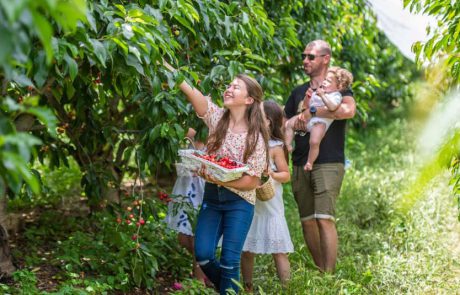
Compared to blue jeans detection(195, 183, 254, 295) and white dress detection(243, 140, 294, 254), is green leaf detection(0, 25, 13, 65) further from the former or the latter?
white dress detection(243, 140, 294, 254)

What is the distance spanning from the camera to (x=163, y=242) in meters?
4.84

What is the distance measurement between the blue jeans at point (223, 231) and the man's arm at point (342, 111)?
38.0 inches

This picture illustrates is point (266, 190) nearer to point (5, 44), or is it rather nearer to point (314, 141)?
point (314, 141)

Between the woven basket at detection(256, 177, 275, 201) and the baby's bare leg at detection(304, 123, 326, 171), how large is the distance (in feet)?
1.42

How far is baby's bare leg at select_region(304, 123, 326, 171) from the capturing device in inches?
173

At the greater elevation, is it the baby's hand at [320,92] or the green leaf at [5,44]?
the baby's hand at [320,92]

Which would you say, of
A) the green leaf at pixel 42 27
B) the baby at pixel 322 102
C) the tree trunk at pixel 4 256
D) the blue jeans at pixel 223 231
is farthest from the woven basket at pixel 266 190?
the green leaf at pixel 42 27

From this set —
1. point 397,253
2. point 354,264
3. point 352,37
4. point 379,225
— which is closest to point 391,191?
point 379,225

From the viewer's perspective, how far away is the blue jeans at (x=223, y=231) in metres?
3.72

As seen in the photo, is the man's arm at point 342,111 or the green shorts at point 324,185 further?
the green shorts at point 324,185

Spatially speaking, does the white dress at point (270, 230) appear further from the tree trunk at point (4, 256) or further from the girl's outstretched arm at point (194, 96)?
the tree trunk at point (4, 256)

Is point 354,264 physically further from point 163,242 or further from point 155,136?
point 155,136

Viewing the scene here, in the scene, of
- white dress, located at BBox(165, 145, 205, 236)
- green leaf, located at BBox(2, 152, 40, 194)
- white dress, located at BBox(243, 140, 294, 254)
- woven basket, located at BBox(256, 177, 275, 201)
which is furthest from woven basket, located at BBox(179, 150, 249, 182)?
green leaf, located at BBox(2, 152, 40, 194)

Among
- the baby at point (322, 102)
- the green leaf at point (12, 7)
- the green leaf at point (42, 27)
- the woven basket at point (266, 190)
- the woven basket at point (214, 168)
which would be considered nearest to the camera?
the green leaf at point (12, 7)
